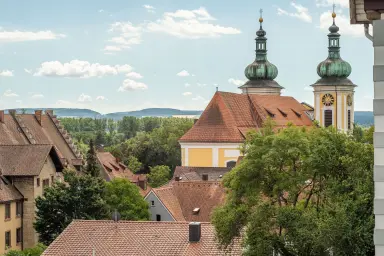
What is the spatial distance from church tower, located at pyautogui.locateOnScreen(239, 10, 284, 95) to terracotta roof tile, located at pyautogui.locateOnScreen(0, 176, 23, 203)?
6597cm

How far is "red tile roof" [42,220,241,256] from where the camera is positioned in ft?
113

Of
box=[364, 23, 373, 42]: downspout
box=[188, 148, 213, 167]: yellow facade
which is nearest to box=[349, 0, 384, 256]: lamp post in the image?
box=[364, 23, 373, 42]: downspout

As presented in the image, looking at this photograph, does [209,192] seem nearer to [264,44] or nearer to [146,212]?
[146,212]

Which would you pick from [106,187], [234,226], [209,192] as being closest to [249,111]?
[209,192]

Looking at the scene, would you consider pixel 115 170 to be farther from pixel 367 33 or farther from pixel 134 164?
pixel 367 33

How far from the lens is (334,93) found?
109m

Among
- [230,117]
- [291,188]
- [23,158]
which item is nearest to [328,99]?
[230,117]

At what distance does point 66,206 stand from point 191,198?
11155 millimetres

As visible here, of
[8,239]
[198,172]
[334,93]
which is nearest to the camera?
[8,239]

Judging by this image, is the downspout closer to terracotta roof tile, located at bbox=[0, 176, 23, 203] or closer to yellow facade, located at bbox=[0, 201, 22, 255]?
yellow facade, located at bbox=[0, 201, 22, 255]

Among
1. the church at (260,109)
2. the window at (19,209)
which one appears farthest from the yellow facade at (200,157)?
the window at (19,209)

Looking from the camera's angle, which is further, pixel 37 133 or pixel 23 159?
pixel 37 133

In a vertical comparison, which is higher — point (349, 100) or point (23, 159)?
point (349, 100)

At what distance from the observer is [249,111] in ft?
316
